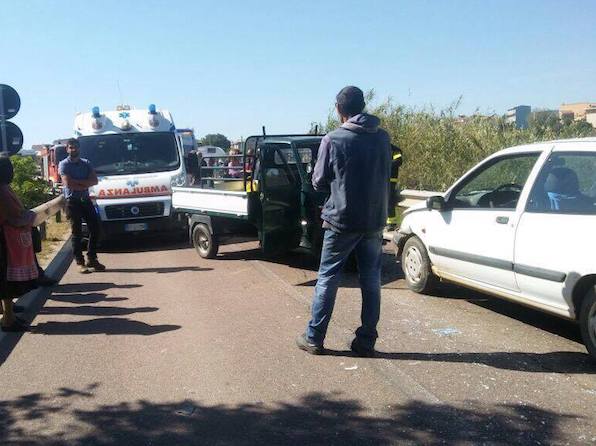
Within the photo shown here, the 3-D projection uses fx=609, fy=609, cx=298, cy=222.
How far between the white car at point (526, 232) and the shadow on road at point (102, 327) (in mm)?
2965

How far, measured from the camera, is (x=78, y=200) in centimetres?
909

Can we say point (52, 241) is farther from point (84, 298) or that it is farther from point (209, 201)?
point (84, 298)

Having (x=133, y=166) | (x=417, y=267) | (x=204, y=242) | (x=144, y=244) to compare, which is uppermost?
(x=133, y=166)

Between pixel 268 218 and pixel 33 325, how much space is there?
3.39 metres

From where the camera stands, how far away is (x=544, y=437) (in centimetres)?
361

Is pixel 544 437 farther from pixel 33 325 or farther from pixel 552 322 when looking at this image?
pixel 33 325

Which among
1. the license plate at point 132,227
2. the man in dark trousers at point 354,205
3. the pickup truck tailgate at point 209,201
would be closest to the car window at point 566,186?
the man in dark trousers at point 354,205

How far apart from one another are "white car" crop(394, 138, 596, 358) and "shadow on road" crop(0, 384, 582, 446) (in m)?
1.33

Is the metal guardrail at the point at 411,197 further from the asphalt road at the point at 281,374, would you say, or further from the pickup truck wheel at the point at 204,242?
the asphalt road at the point at 281,374

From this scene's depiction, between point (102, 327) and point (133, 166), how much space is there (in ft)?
20.7

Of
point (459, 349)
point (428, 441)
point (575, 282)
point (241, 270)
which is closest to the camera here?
point (428, 441)

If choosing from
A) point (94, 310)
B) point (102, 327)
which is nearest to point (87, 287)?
point (94, 310)

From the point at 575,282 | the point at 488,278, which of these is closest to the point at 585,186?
the point at 575,282

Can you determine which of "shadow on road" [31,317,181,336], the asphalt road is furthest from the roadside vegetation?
"shadow on road" [31,317,181,336]
